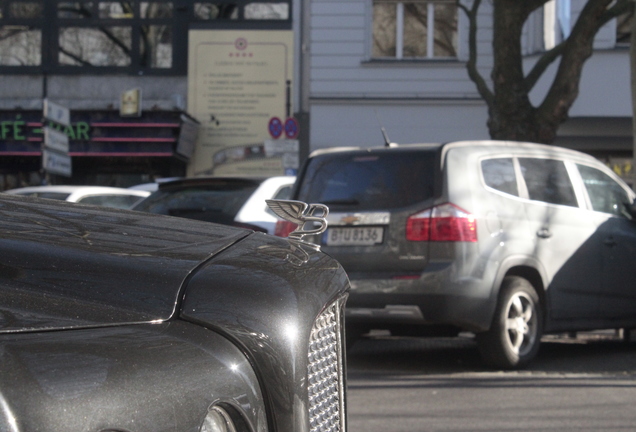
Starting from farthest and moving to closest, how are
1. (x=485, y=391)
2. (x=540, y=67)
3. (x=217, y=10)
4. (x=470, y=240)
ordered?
(x=217, y=10), (x=540, y=67), (x=470, y=240), (x=485, y=391)

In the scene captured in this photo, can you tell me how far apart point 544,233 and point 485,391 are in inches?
65.1

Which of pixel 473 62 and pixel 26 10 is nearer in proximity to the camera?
pixel 473 62

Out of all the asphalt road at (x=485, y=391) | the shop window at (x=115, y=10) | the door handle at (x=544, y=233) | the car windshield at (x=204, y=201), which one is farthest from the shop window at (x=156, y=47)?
the door handle at (x=544, y=233)

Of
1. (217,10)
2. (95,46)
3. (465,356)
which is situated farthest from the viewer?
(95,46)

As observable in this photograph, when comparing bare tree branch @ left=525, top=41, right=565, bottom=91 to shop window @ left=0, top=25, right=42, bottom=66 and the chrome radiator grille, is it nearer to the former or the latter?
the chrome radiator grille

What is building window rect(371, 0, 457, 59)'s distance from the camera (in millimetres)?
20312

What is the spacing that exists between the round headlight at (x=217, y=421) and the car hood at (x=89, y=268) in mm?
190

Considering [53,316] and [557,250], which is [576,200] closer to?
[557,250]

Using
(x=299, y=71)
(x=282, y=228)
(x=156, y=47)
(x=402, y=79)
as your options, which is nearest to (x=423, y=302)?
(x=282, y=228)

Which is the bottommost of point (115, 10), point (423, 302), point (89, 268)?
point (423, 302)

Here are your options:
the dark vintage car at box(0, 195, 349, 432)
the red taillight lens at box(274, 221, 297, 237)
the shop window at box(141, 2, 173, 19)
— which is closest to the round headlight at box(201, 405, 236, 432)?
the dark vintage car at box(0, 195, 349, 432)

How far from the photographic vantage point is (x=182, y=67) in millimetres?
20500

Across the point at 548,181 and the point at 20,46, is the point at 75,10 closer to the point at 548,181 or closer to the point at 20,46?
the point at 20,46

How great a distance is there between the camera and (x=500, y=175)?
7102mm
